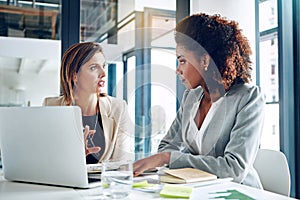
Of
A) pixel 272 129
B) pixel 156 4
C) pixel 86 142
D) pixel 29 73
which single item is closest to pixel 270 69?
pixel 272 129

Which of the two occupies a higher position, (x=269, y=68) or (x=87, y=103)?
Answer: (x=269, y=68)

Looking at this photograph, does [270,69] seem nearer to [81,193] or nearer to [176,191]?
[176,191]

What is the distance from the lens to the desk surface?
34.6 inches

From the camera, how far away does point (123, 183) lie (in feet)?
2.96

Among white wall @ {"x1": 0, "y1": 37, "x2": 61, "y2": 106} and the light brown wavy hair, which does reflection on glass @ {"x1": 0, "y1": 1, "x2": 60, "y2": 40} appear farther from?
the light brown wavy hair

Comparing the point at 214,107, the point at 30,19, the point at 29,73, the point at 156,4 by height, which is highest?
the point at 156,4

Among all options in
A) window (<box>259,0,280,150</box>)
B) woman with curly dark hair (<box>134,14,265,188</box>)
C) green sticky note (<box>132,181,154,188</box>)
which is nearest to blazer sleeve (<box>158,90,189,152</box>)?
woman with curly dark hair (<box>134,14,265,188</box>)

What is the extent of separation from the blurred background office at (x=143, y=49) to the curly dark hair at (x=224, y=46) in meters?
0.13

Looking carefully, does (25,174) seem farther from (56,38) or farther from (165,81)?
(56,38)

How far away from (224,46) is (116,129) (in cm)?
62

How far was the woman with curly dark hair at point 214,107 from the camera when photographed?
123 cm

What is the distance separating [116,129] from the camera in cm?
152

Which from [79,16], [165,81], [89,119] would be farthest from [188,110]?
[79,16]

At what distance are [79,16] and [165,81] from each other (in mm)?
880
